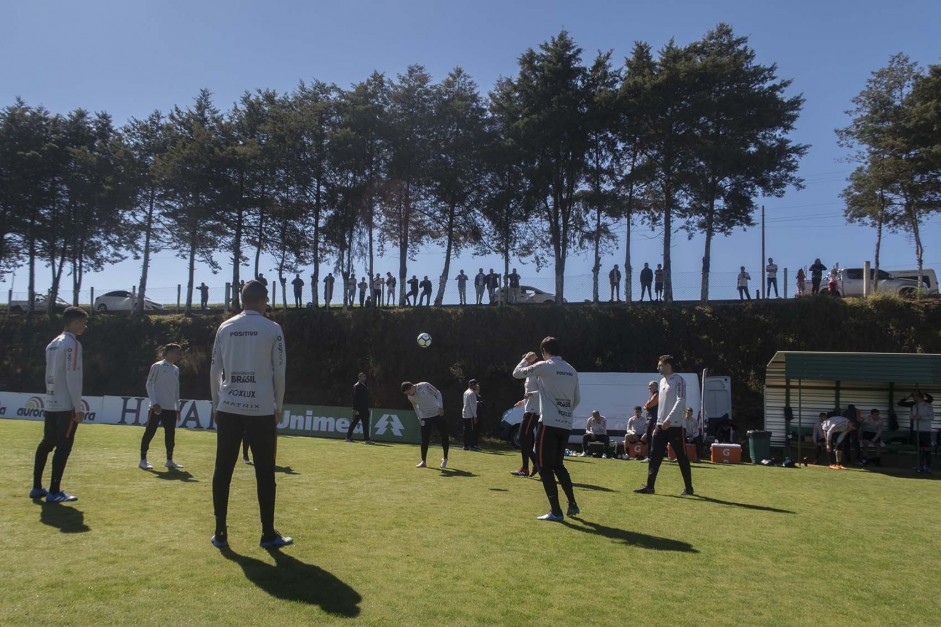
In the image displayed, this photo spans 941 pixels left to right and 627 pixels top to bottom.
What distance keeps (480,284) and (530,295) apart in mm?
2526

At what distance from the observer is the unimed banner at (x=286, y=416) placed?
23500 millimetres

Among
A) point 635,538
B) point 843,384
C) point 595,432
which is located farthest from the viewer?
point 843,384

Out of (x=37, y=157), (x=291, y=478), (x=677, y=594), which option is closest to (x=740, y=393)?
(x=291, y=478)

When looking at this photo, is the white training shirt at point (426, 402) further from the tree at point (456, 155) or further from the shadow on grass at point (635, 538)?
the tree at point (456, 155)

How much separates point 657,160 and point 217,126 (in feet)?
78.9

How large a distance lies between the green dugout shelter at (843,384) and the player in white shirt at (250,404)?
48.6 feet

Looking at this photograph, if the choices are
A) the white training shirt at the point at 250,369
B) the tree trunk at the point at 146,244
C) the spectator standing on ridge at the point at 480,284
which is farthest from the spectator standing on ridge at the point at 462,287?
the white training shirt at the point at 250,369

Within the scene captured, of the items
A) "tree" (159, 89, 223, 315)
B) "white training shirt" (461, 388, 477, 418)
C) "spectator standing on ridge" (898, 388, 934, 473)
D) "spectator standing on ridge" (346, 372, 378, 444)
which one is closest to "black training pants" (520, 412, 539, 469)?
"white training shirt" (461, 388, 477, 418)

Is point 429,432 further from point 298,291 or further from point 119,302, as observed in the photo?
point 119,302

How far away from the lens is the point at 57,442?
297 inches

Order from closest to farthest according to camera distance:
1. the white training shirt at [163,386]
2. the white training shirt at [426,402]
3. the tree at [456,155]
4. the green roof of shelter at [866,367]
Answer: the white training shirt at [163,386], the white training shirt at [426,402], the green roof of shelter at [866,367], the tree at [456,155]

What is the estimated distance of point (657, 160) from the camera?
31828 mm

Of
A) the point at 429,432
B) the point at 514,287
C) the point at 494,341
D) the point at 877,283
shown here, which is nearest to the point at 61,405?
the point at 429,432

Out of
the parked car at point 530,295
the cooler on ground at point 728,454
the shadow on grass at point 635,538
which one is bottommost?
the cooler on ground at point 728,454
